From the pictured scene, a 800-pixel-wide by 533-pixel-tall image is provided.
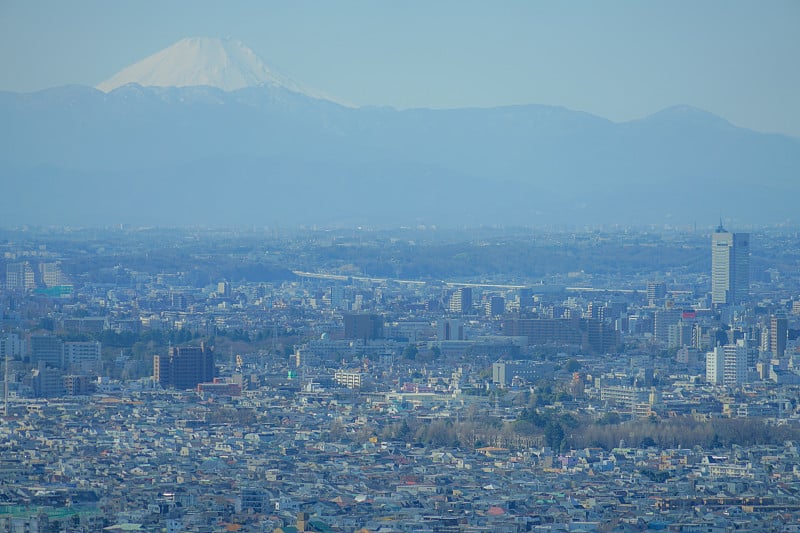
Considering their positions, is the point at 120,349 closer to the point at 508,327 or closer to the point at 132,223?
the point at 508,327

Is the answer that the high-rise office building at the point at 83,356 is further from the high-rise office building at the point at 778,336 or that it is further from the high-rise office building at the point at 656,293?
the high-rise office building at the point at 656,293

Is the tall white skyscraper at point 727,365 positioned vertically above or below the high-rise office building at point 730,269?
below

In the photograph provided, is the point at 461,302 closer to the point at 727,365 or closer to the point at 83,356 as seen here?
the point at 727,365

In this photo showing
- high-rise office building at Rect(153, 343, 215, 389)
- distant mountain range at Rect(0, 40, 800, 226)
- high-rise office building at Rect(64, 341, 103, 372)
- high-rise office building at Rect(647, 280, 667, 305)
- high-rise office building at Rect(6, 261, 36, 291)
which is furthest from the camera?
distant mountain range at Rect(0, 40, 800, 226)

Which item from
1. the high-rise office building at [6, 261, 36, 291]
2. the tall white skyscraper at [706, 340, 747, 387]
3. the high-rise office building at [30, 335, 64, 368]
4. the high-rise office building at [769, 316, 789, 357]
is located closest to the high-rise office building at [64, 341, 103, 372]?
the high-rise office building at [30, 335, 64, 368]

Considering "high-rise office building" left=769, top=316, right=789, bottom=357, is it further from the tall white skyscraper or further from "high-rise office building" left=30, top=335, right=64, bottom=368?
"high-rise office building" left=30, top=335, right=64, bottom=368

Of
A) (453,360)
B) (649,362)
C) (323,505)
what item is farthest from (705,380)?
(323,505)

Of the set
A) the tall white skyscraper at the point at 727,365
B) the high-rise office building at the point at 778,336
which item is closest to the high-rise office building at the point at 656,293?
the high-rise office building at the point at 778,336
